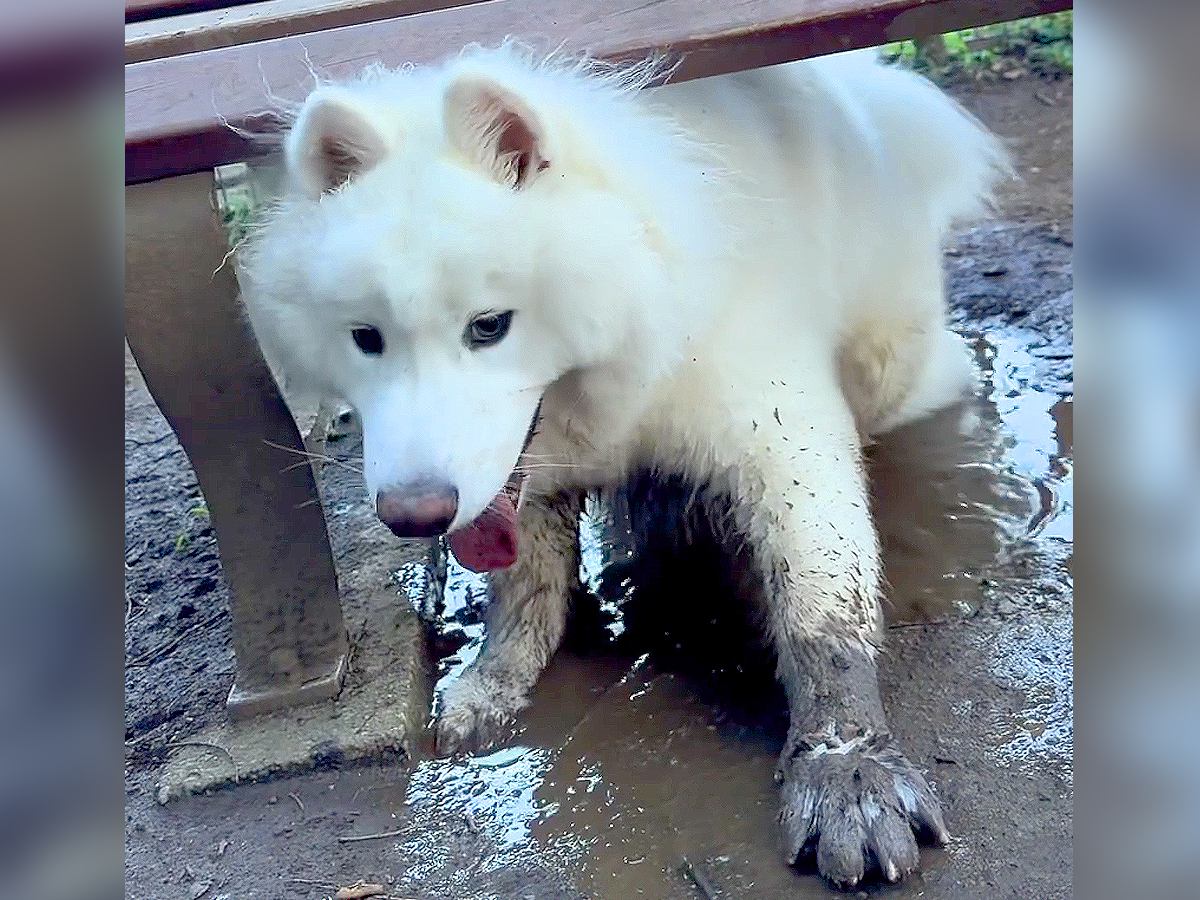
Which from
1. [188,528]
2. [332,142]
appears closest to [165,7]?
[332,142]

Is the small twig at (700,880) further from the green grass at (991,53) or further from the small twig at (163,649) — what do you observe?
the green grass at (991,53)

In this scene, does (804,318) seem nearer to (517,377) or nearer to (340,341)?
(517,377)

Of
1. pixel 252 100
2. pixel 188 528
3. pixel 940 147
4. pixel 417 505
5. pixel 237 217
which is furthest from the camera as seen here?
pixel 188 528

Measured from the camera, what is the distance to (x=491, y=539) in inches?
89.4

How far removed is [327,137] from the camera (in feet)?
6.20

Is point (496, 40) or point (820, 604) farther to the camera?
point (820, 604)

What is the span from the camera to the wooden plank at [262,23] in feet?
6.82

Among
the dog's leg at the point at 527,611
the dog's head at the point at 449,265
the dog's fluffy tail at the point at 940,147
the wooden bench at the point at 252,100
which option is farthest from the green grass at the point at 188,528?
the dog's fluffy tail at the point at 940,147

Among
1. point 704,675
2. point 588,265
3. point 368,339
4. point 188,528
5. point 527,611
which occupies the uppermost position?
point 588,265

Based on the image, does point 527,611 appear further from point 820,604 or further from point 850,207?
point 850,207

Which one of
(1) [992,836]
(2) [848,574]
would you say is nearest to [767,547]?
(2) [848,574]

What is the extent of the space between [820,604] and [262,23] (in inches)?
59.1
